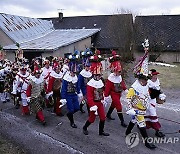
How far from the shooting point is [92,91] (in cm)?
707

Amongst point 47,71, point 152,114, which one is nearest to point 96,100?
point 152,114

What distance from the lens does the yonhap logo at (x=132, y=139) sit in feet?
21.5

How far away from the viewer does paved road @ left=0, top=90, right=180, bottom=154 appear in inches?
252

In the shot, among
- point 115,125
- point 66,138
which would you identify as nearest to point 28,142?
point 66,138

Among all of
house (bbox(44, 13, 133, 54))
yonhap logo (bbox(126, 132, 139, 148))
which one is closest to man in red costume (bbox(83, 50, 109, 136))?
yonhap logo (bbox(126, 132, 139, 148))

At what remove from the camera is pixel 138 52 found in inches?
1139

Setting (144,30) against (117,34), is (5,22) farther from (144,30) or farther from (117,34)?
(144,30)

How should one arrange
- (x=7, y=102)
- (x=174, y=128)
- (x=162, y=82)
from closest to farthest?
(x=174, y=128)
(x=7, y=102)
(x=162, y=82)

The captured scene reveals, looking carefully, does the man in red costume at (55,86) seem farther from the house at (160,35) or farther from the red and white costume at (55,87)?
the house at (160,35)

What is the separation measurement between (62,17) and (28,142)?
31539mm

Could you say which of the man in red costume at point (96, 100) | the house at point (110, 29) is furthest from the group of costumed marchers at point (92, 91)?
the house at point (110, 29)

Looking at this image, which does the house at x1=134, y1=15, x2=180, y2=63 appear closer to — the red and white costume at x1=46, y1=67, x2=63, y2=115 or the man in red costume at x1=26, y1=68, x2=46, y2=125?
the red and white costume at x1=46, y1=67, x2=63, y2=115

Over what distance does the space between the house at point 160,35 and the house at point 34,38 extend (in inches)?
178

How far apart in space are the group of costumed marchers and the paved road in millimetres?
219
